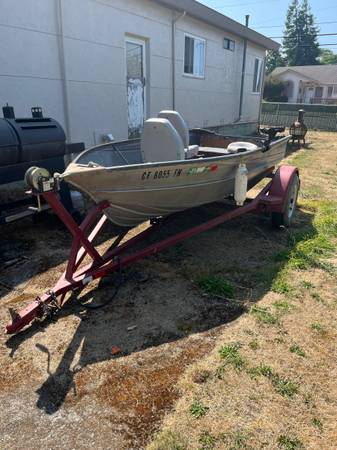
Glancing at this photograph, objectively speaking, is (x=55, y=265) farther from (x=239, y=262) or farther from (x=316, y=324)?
(x=316, y=324)

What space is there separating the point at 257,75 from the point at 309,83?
38008mm

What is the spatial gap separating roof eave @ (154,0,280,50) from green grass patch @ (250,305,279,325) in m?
8.32

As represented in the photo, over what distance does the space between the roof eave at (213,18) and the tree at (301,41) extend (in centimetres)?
6029

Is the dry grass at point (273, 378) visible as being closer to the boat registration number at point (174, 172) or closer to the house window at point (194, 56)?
the boat registration number at point (174, 172)

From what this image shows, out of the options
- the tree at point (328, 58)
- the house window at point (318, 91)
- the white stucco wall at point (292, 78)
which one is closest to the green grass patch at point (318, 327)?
the white stucco wall at point (292, 78)

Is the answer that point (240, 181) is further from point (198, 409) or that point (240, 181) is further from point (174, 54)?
point (174, 54)

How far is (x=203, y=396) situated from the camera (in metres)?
2.47

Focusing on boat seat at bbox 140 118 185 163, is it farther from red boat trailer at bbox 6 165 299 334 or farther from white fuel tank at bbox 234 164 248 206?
red boat trailer at bbox 6 165 299 334

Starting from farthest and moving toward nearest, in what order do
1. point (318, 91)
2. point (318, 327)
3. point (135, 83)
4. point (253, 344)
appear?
point (318, 91) < point (135, 83) < point (318, 327) < point (253, 344)

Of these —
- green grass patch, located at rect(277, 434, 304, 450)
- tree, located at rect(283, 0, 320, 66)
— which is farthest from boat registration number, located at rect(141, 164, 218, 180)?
tree, located at rect(283, 0, 320, 66)

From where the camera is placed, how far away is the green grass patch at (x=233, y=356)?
9.05 feet

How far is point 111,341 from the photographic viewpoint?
9.99 feet

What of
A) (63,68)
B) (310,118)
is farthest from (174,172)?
(310,118)

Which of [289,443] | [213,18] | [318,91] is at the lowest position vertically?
[289,443]
